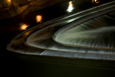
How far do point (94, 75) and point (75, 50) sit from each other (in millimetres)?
533

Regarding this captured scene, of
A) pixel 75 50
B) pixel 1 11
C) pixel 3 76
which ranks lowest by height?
pixel 3 76

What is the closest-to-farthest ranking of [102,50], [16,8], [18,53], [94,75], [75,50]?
[94,75] → [102,50] → [75,50] → [18,53] → [16,8]

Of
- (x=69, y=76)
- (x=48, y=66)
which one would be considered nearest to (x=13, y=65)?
(x=48, y=66)

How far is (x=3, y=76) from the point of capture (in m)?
1.51

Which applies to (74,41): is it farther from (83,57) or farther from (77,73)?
(77,73)

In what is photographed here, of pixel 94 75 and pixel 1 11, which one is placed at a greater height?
pixel 1 11

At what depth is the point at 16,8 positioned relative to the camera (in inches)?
232

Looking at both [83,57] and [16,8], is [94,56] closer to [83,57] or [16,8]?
[83,57]

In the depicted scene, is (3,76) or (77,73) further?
(3,76)

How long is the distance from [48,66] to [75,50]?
22.7 inches

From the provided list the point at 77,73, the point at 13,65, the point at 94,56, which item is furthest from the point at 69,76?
the point at 13,65

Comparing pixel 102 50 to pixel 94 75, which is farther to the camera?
pixel 102 50

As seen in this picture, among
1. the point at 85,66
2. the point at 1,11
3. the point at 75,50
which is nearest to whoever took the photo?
the point at 85,66

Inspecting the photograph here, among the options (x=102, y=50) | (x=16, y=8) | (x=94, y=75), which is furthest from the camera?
(x=16, y=8)
